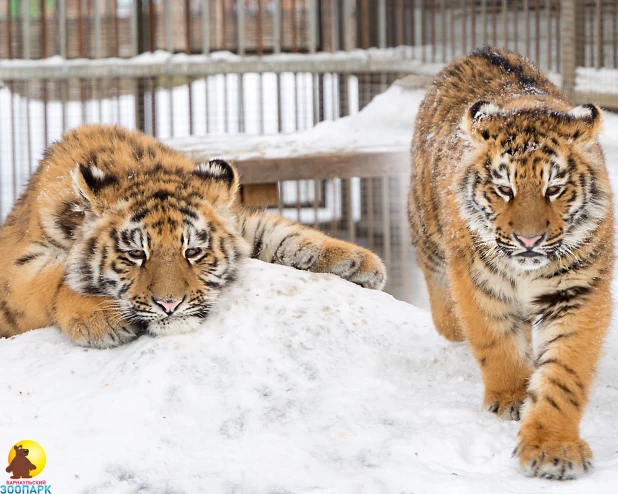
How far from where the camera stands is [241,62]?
906 centimetres

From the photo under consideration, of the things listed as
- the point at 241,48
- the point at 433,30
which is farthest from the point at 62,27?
the point at 433,30

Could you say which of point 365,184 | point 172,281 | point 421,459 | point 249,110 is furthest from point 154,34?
point 421,459

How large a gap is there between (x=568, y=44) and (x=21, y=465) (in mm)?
6500

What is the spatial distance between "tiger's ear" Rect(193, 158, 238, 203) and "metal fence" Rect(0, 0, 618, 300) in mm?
4398

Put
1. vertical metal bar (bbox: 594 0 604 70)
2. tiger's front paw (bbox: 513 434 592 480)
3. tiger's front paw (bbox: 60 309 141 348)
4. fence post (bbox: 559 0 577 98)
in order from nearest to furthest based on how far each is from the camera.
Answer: tiger's front paw (bbox: 513 434 592 480) → tiger's front paw (bbox: 60 309 141 348) → vertical metal bar (bbox: 594 0 604 70) → fence post (bbox: 559 0 577 98)

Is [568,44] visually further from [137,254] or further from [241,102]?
[137,254]

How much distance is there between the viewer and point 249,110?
9.55m

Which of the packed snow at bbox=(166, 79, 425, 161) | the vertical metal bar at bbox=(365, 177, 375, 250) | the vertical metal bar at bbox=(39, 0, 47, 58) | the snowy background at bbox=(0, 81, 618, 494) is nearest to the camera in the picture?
the snowy background at bbox=(0, 81, 618, 494)

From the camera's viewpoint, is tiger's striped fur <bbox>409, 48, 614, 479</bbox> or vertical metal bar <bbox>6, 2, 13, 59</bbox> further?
vertical metal bar <bbox>6, 2, 13, 59</bbox>

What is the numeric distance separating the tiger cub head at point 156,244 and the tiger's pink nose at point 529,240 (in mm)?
1300

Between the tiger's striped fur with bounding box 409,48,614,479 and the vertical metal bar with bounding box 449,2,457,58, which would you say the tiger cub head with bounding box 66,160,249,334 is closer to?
the tiger's striped fur with bounding box 409,48,614,479

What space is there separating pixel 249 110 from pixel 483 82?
540 centimetres

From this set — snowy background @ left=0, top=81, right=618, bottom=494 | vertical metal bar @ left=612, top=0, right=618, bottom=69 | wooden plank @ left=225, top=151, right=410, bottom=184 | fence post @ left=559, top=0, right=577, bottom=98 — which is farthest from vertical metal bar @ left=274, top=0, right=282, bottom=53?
snowy background @ left=0, top=81, right=618, bottom=494

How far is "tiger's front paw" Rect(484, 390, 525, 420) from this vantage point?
3.30 meters
